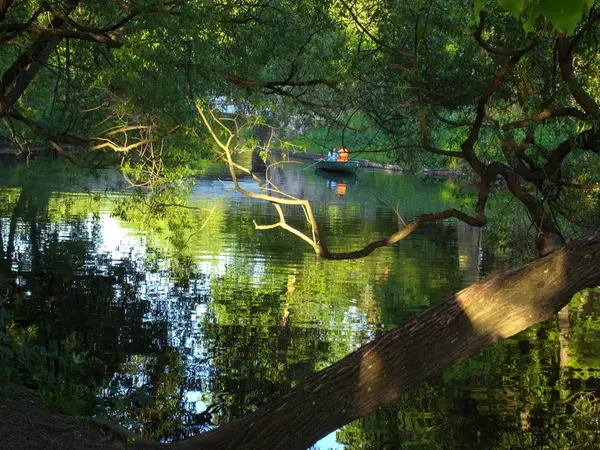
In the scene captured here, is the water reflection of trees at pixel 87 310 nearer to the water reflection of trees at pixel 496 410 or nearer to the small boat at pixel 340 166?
the water reflection of trees at pixel 496 410

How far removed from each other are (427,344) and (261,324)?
27.9 feet

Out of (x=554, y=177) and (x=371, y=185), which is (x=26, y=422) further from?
(x=371, y=185)

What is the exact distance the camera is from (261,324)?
13641 mm

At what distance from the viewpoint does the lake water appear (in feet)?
30.8

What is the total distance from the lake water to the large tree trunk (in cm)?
215

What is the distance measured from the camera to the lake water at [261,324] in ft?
30.8

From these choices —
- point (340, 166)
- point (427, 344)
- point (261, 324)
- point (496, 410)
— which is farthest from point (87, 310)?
point (340, 166)

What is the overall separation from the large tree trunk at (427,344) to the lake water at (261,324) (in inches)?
84.7

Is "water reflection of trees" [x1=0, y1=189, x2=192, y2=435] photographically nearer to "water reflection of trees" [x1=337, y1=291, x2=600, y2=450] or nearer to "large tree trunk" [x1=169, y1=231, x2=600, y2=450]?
"water reflection of trees" [x1=337, y1=291, x2=600, y2=450]

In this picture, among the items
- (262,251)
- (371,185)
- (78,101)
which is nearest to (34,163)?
(371,185)

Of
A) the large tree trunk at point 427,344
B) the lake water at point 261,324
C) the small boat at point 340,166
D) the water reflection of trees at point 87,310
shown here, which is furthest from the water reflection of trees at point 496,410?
the small boat at point 340,166

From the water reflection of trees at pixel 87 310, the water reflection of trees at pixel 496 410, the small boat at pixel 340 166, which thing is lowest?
the water reflection of trees at pixel 496 410

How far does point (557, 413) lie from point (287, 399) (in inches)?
214

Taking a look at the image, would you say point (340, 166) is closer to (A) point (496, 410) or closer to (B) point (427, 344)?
(A) point (496, 410)
